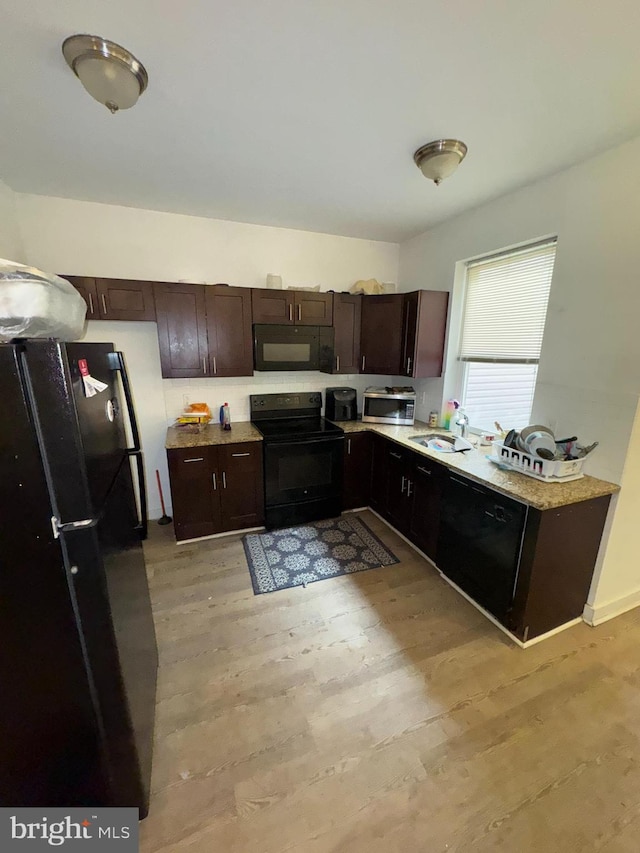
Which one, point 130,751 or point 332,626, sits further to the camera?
point 332,626

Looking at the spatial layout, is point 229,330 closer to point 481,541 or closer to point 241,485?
point 241,485

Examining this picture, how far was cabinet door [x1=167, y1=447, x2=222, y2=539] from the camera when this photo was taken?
2629mm

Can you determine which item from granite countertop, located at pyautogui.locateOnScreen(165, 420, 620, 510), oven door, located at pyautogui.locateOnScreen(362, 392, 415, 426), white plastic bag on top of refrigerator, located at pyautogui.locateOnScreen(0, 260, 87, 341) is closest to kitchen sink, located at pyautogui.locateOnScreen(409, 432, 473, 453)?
granite countertop, located at pyautogui.locateOnScreen(165, 420, 620, 510)

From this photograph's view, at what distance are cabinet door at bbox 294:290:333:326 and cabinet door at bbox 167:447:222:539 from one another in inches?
54.2

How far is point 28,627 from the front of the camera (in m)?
0.94

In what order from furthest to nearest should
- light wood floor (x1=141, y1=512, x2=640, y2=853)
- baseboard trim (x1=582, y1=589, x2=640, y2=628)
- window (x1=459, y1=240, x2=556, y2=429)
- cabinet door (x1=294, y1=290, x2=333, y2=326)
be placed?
cabinet door (x1=294, y1=290, x2=333, y2=326) < window (x1=459, y1=240, x2=556, y2=429) < baseboard trim (x1=582, y1=589, x2=640, y2=628) < light wood floor (x1=141, y1=512, x2=640, y2=853)

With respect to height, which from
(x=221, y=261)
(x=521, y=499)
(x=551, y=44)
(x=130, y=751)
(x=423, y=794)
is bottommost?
(x=423, y=794)

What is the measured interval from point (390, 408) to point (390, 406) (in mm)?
20

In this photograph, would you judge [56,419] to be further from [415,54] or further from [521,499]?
[521,499]

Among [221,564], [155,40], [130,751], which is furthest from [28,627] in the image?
[155,40]

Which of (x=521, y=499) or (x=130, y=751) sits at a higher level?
(x=521, y=499)

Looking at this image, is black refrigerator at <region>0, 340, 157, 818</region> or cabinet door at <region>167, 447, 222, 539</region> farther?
cabinet door at <region>167, 447, 222, 539</region>

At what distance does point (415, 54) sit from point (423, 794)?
2.75 m

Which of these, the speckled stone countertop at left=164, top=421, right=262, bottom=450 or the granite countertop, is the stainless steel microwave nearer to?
the granite countertop
